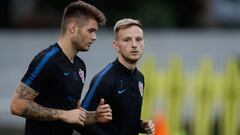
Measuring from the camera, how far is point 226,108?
56.9 ft

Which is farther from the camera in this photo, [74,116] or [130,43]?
[130,43]

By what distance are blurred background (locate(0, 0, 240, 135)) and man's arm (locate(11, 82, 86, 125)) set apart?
846 centimetres

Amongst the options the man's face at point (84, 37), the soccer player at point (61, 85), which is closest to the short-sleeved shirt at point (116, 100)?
the soccer player at point (61, 85)

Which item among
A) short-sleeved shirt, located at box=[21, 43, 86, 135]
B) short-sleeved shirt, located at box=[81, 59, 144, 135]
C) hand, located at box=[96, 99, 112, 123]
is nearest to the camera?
short-sleeved shirt, located at box=[21, 43, 86, 135]

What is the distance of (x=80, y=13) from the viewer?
8.41m

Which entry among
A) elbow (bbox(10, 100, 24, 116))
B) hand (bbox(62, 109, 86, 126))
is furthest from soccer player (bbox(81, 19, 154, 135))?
elbow (bbox(10, 100, 24, 116))

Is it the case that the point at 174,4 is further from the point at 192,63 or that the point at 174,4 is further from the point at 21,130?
the point at 21,130

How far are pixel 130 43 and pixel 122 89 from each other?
392 mm

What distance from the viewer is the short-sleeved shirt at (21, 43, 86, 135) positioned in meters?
8.20

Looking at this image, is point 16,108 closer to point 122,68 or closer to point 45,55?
point 45,55

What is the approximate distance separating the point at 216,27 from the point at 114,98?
15.9m

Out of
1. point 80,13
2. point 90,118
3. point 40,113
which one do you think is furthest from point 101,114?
point 80,13

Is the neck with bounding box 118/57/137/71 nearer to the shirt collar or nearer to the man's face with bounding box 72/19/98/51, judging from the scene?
the shirt collar

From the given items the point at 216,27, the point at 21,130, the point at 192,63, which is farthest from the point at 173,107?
the point at 216,27
